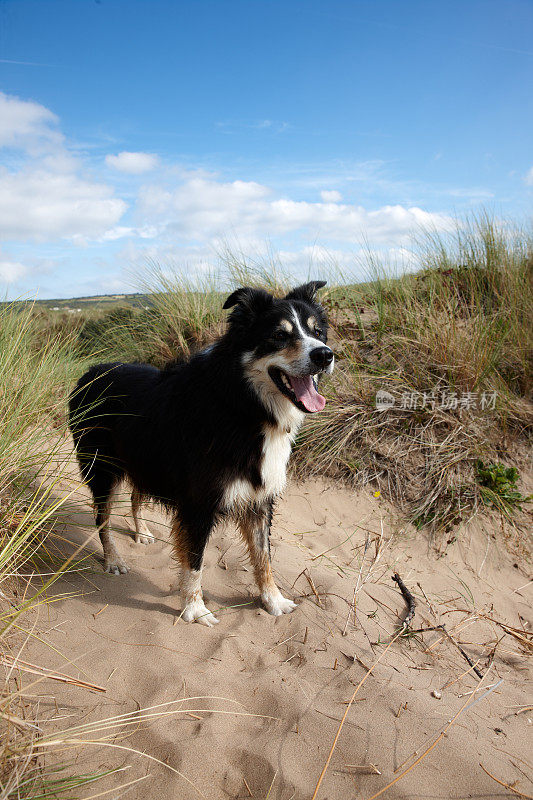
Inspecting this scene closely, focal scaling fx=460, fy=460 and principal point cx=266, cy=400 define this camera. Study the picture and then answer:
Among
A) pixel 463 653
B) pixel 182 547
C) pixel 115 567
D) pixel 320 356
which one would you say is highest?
pixel 320 356

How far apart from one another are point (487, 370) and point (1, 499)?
15.5 feet

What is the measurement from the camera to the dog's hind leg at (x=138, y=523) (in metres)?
3.49

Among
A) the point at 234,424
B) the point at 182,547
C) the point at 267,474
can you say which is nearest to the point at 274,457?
the point at 267,474

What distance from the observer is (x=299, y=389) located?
2.54 meters

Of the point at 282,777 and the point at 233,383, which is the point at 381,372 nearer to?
the point at 233,383

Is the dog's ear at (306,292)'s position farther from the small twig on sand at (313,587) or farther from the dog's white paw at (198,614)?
the dog's white paw at (198,614)

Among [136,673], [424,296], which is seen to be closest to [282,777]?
[136,673]

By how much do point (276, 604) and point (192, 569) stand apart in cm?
57

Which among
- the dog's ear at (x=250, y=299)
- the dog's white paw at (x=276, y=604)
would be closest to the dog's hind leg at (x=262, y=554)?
the dog's white paw at (x=276, y=604)

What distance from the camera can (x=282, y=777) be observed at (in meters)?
1.80

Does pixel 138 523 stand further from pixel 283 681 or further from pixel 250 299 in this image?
pixel 250 299

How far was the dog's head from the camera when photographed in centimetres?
248

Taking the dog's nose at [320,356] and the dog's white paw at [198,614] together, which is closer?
the dog's nose at [320,356]

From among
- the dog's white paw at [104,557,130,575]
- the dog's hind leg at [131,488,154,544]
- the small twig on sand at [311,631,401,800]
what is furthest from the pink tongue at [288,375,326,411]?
the dog's white paw at [104,557,130,575]
